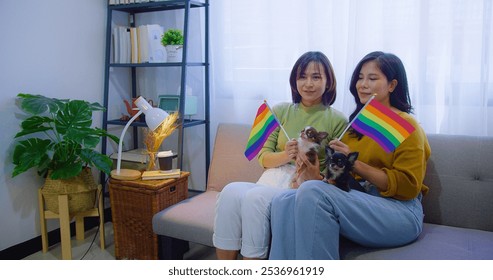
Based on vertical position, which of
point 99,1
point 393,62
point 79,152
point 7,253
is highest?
point 99,1

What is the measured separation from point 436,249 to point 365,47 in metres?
1.05

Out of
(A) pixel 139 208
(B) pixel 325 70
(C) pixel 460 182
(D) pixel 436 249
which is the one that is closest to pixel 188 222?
(A) pixel 139 208

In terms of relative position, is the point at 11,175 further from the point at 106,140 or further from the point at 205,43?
the point at 205,43

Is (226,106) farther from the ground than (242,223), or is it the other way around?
(226,106)

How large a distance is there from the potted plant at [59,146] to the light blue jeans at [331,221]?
1.13 m

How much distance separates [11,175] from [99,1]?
1.16 m

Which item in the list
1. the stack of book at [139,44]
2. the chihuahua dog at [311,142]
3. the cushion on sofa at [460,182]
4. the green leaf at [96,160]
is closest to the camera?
the chihuahua dog at [311,142]

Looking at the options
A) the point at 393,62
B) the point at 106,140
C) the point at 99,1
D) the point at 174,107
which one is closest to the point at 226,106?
the point at 174,107

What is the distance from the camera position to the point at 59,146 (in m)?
2.18

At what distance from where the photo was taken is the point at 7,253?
2.21 meters

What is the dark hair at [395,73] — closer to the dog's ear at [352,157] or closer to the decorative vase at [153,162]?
the dog's ear at [352,157]

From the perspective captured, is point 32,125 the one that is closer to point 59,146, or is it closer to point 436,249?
point 59,146

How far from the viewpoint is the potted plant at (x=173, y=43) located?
245 cm

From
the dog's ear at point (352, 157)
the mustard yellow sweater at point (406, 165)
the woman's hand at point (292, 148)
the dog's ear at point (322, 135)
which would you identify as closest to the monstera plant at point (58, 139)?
the woman's hand at point (292, 148)
